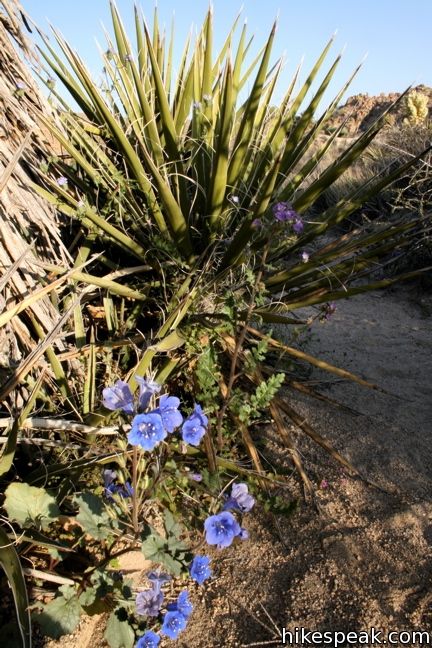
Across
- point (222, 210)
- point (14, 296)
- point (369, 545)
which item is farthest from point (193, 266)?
point (369, 545)

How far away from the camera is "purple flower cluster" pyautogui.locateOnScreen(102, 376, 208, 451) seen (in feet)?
3.80

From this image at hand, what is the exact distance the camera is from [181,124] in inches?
99.4

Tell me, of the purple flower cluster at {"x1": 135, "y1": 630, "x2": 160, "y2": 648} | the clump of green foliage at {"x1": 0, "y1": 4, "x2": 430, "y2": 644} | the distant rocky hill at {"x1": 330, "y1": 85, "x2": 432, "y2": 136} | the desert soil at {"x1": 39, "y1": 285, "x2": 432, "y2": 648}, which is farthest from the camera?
the distant rocky hill at {"x1": 330, "y1": 85, "x2": 432, "y2": 136}

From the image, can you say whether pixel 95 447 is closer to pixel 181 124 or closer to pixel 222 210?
pixel 222 210

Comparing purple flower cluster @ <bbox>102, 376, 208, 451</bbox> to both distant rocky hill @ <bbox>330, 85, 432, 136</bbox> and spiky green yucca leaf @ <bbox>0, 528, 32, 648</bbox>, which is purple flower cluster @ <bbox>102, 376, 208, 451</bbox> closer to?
spiky green yucca leaf @ <bbox>0, 528, 32, 648</bbox>

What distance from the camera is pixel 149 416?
1.16 metres

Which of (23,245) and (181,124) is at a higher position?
(181,124)

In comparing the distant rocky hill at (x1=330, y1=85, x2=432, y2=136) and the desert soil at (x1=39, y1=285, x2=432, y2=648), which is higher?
the distant rocky hill at (x1=330, y1=85, x2=432, y2=136)

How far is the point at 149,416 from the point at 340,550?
3.27 ft

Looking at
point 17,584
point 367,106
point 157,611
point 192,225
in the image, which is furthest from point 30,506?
point 367,106

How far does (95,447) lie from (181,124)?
62.7 inches

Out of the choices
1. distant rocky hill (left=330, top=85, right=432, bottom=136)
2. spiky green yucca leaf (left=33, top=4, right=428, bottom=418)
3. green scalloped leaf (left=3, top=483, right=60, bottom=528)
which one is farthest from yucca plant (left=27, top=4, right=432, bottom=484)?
distant rocky hill (left=330, top=85, right=432, bottom=136)

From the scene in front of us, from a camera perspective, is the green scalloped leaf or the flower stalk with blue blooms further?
the green scalloped leaf

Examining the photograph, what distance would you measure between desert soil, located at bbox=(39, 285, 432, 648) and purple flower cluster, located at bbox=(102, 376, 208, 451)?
2.13 feet
